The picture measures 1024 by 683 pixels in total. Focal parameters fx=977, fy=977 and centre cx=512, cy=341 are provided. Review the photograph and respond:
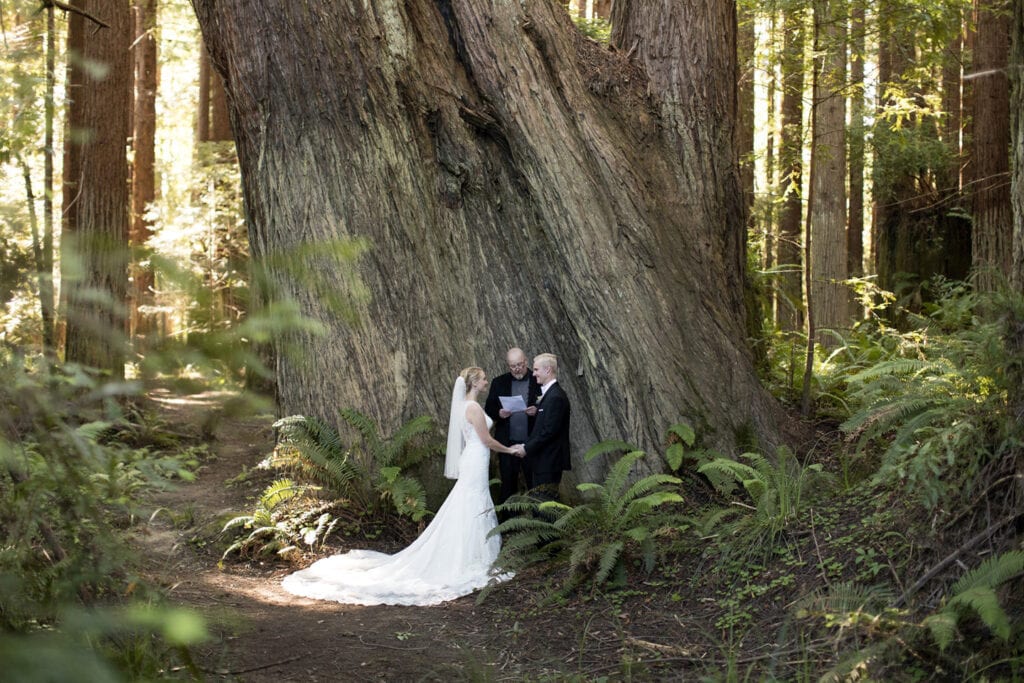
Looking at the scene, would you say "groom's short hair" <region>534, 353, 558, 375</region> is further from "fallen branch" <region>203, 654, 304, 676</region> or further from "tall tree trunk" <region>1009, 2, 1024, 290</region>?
"tall tree trunk" <region>1009, 2, 1024, 290</region>

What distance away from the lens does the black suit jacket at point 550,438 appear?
9906 mm

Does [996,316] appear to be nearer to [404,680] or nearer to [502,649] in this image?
[502,649]

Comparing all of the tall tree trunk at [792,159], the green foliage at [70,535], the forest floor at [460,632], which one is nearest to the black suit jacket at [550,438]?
the forest floor at [460,632]

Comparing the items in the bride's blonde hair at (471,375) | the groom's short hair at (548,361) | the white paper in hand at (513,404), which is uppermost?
the groom's short hair at (548,361)

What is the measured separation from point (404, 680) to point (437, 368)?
472 cm

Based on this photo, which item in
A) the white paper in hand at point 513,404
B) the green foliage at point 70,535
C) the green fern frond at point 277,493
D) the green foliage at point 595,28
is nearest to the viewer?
the green foliage at point 70,535

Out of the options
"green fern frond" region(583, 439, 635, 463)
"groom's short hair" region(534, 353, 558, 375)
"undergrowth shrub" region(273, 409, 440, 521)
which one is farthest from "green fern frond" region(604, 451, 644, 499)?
"undergrowth shrub" region(273, 409, 440, 521)

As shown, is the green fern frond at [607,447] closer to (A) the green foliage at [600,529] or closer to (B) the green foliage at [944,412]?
(A) the green foliage at [600,529]

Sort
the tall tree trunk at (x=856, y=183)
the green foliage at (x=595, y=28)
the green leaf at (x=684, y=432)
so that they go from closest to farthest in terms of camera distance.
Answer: the green leaf at (x=684, y=432) → the green foliage at (x=595, y=28) → the tall tree trunk at (x=856, y=183)

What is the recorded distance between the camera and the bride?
925 cm

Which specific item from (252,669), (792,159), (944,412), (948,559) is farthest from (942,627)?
(792,159)

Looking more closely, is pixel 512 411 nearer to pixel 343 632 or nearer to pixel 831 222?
pixel 343 632

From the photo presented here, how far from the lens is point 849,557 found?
23.7 feet

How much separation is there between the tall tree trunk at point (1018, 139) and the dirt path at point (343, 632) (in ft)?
13.1
